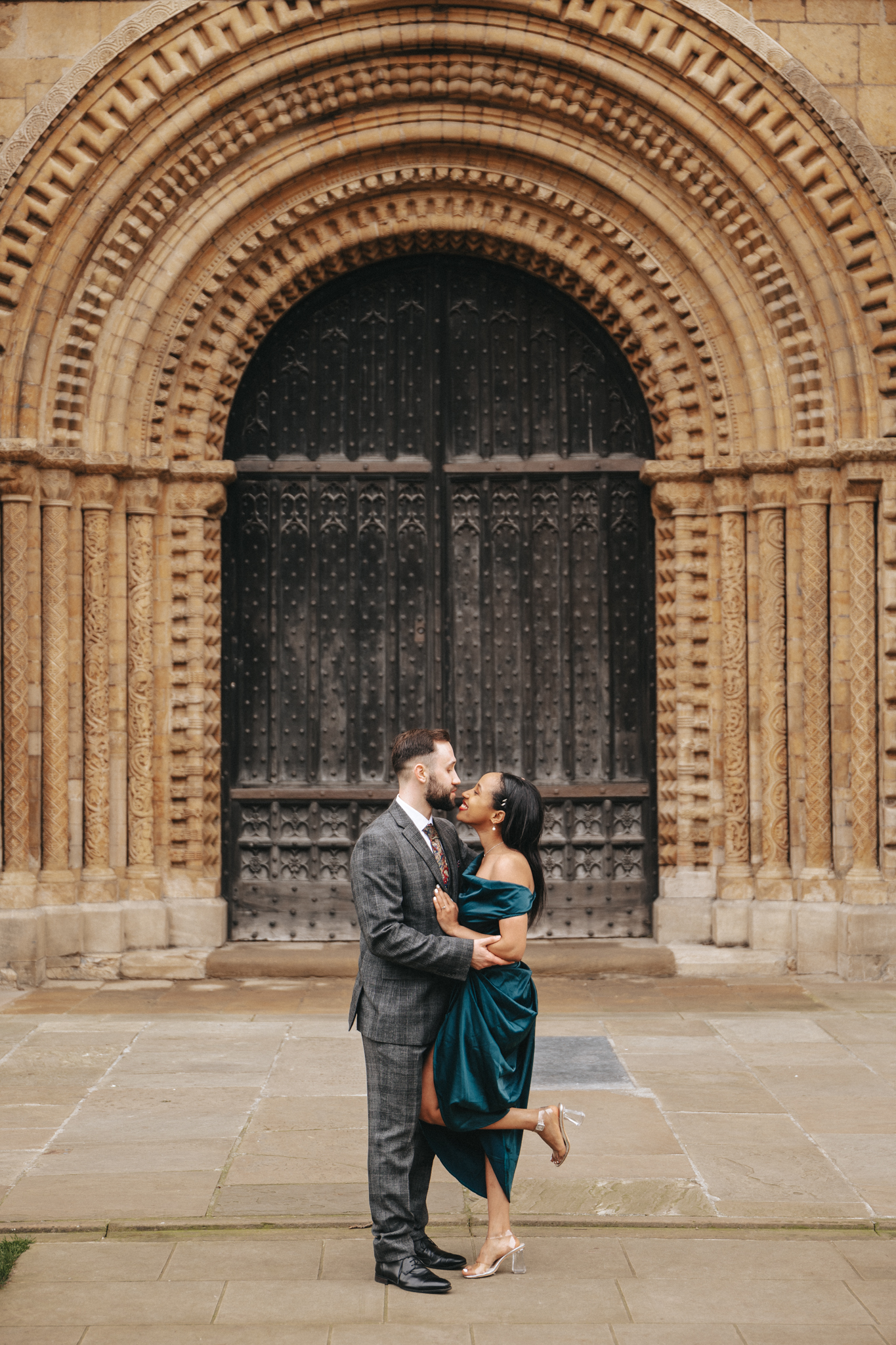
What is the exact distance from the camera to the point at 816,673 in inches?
358

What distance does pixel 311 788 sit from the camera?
9.69 metres

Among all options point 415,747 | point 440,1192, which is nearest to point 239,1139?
point 440,1192

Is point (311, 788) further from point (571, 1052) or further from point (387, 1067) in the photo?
point (387, 1067)

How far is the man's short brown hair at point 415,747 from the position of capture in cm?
432

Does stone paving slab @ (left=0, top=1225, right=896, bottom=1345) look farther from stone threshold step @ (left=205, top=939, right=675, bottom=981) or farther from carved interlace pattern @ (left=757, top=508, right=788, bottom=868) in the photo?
carved interlace pattern @ (left=757, top=508, right=788, bottom=868)

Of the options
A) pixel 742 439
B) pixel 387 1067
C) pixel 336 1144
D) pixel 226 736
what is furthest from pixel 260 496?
pixel 387 1067

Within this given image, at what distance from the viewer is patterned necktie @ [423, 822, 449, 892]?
434 cm

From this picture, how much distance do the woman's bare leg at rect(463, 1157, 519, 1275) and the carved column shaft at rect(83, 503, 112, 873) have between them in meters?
5.40

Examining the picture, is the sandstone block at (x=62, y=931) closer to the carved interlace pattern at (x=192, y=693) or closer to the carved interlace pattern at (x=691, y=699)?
the carved interlace pattern at (x=192, y=693)

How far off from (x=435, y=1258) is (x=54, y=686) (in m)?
5.53

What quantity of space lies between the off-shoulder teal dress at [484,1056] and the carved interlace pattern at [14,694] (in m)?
5.20

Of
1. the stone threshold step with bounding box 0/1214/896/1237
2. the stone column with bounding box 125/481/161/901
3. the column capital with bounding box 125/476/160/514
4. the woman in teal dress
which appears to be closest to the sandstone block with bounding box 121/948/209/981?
the stone column with bounding box 125/481/161/901

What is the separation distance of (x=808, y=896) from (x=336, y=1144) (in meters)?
4.45

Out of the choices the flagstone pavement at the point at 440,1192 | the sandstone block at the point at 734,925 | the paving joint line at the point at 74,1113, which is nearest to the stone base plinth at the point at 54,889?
the flagstone pavement at the point at 440,1192
